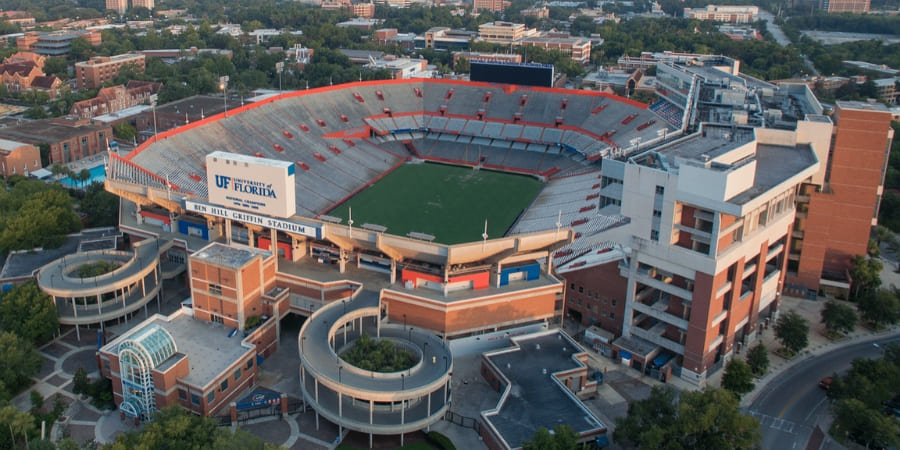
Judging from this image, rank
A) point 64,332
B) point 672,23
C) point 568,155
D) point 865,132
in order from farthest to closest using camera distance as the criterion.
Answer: point 672,23
point 568,155
point 865,132
point 64,332

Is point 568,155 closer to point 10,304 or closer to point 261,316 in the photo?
point 261,316

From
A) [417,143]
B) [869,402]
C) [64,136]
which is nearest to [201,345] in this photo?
[869,402]

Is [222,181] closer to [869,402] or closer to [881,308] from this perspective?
[869,402]

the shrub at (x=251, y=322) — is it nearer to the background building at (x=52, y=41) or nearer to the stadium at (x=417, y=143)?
the stadium at (x=417, y=143)

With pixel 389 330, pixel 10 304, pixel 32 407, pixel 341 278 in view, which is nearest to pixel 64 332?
pixel 10 304

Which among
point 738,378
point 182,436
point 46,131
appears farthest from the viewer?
point 46,131

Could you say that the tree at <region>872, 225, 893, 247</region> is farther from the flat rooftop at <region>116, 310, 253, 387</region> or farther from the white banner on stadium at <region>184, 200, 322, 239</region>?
the flat rooftop at <region>116, 310, 253, 387</region>
